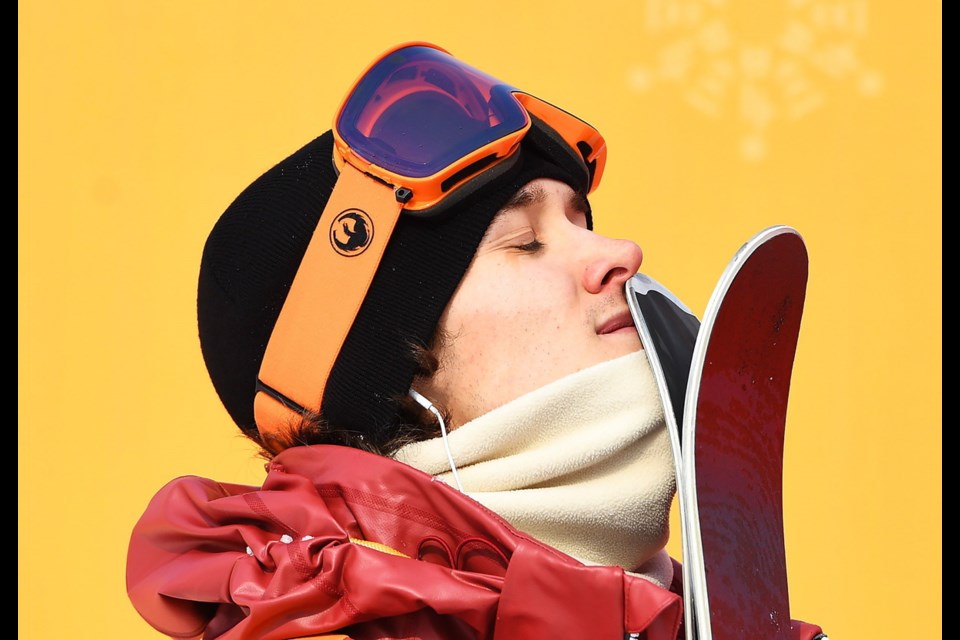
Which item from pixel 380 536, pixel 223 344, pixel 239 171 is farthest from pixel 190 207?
pixel 380 536

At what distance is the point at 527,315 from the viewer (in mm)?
1322

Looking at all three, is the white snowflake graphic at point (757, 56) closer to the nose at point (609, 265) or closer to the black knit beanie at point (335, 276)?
the black knit beanie at point (335, 276)

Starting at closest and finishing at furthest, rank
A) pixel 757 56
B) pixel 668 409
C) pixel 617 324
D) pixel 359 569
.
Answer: pixel 359 569 < pixel 668 409 < pixel 617 324 < pixel 757 56

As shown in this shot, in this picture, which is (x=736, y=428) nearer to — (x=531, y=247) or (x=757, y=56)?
(x=531, y=247)

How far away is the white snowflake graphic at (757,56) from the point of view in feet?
7.59

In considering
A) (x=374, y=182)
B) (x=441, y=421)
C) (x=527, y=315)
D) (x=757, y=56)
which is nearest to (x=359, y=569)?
(x=441, y=421)

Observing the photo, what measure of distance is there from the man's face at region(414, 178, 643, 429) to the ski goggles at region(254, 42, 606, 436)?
0.08 m

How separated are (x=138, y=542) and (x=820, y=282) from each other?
55.1 inches

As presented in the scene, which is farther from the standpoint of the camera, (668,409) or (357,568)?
(668,409)

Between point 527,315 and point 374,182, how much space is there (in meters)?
0.23

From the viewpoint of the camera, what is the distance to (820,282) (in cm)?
230

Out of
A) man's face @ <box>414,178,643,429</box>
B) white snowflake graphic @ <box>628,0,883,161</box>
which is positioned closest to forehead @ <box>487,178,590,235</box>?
man's face @ <box>414,178,643,429</box>

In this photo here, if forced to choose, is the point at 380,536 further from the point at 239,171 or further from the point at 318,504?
the point at 239,171

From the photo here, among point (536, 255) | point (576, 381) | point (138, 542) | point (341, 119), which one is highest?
point (341, 119)
